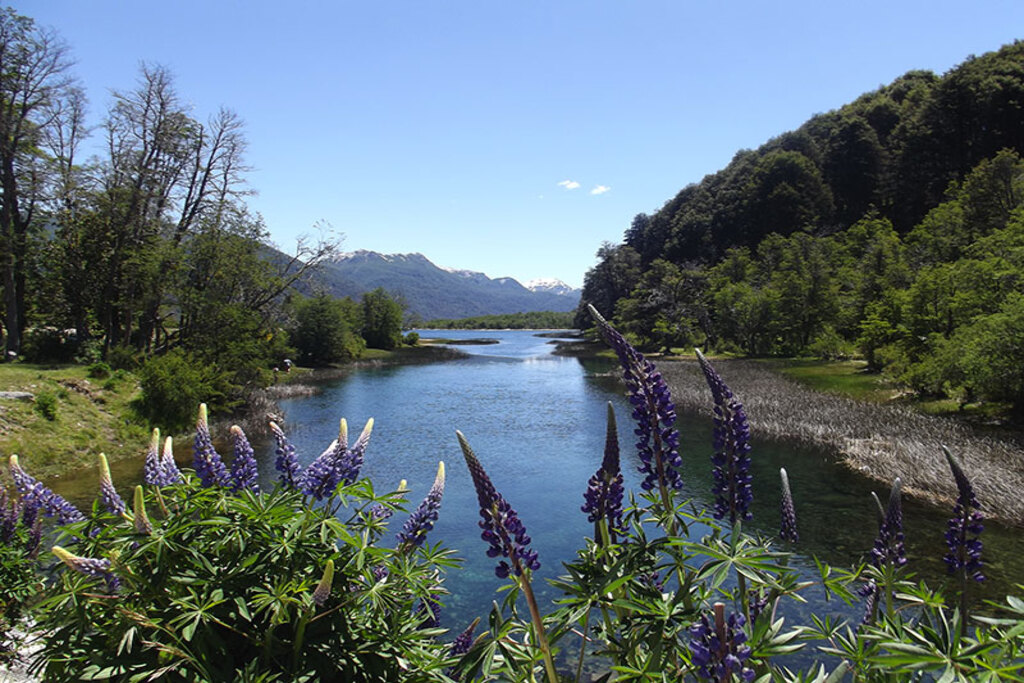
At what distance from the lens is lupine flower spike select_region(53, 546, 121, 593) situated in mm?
2375

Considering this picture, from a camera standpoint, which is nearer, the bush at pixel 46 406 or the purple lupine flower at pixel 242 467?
the purple lupine flower at pixel 242 467

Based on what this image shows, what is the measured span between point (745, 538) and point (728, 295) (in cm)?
7028

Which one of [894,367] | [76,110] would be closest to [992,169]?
[894,367]

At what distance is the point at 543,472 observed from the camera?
21.5 meters

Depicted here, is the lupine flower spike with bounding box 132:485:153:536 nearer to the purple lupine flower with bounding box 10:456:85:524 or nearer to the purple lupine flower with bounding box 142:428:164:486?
the purple lupine flower with bounding box 142:428:164:486

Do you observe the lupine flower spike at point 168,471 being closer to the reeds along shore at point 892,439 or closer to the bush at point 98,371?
the reeds along shore at point 892,439

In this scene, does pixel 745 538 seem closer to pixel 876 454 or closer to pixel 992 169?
pixel 876 454

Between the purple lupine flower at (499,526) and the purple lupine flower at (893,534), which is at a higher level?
the purple lupine flower at (499,526)

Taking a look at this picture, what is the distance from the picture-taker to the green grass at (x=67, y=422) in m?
18.6

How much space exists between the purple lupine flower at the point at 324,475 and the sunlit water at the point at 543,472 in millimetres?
4630

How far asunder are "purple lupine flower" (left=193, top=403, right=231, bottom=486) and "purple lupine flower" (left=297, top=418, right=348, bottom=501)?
0.49m

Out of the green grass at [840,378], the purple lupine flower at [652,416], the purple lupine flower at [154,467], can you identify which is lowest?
the green grass at [840,378]

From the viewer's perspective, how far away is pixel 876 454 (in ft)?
64.1

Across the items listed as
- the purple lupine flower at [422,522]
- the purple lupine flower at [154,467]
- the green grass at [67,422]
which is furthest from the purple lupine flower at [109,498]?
the green grass at [67,422]
